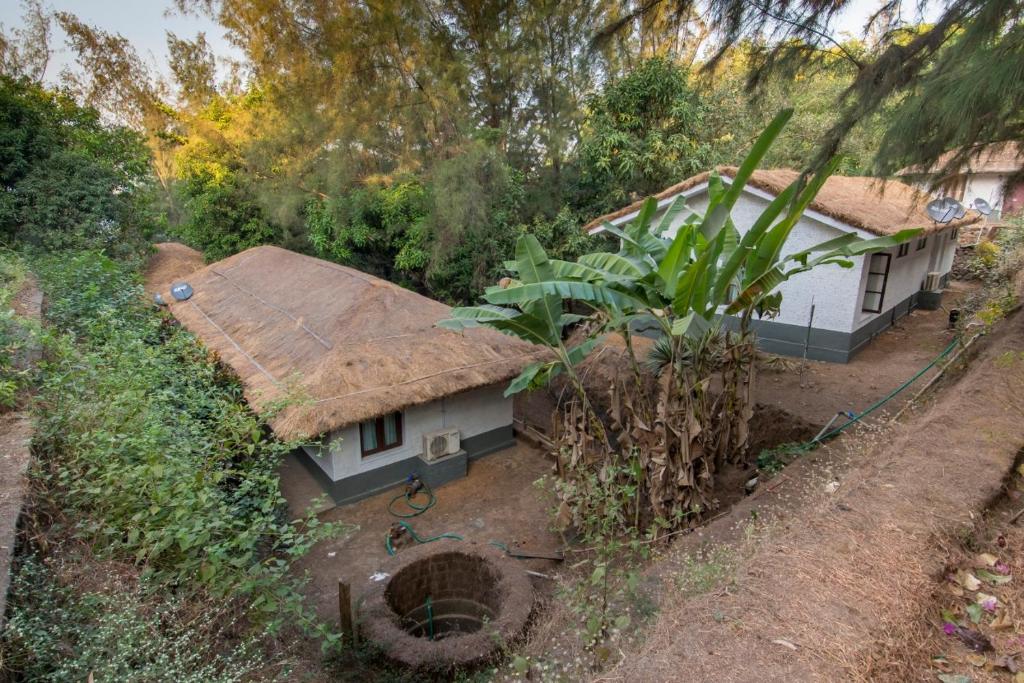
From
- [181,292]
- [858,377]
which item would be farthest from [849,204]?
[181,292]

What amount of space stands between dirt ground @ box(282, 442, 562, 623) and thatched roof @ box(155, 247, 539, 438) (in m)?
1.71

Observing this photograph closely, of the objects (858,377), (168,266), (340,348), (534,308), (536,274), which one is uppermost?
(536,274)

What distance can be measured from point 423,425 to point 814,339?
334 inches

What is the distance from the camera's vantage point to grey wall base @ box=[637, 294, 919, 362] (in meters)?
11.1

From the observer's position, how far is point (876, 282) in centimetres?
1271

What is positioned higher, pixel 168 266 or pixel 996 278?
pixel 996 278

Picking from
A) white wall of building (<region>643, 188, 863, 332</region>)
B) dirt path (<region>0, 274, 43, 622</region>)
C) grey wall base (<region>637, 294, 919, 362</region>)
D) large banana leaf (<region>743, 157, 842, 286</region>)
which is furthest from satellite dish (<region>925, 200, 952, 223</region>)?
dirt path (<region>0, 274, 43, 622</region>)

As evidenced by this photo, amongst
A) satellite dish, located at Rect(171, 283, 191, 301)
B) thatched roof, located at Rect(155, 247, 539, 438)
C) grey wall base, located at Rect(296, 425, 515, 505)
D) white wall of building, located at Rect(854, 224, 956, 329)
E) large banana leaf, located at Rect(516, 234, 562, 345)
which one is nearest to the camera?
large banana leaf, located at Rect(516, 234, 562, 345)

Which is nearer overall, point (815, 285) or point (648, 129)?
point (815, 285)

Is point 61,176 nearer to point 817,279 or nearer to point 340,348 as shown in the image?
point 340,348

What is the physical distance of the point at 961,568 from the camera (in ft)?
11.4

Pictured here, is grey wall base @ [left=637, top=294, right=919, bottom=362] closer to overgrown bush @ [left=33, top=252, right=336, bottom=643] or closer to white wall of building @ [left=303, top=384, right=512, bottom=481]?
white wall of building @ [left=303, top=384, right=512, bottom=481]

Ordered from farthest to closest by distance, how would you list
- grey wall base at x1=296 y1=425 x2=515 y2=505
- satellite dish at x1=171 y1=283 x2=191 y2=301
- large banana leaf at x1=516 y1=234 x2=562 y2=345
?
1. satellite dish at x1=171 y1=283 x2=191 y2=301
2. grey wall base at x1=296 y1=425 x2=515 y2=505
3. large banana leaf at x1=516 y1=234 x2=562 y2=345

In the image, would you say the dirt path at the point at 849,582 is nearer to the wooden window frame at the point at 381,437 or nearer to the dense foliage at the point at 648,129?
the wooden window frame at the point at 381,437
